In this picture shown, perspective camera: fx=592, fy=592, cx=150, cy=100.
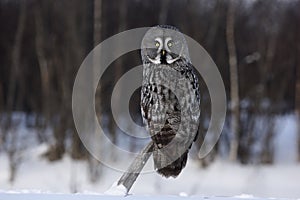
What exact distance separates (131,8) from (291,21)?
2.48 meters

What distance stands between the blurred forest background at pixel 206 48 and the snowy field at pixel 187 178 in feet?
0.63

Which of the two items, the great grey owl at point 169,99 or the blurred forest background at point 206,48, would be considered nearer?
the great grey owl at point 169,99

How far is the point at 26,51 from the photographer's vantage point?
9703mm

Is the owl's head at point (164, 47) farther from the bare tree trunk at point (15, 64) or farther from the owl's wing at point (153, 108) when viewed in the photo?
the bare tree trunk at point (15, 64)

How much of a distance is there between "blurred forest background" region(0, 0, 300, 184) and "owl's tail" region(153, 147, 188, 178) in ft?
17.5

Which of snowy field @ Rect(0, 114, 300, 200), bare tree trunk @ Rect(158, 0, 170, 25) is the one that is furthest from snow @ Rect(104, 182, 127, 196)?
bare tree trunk @ Rect(158, 0, 170, 25)

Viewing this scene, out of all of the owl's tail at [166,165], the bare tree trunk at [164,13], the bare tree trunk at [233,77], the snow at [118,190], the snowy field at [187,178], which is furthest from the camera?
the bare tree trunk at [164,13]

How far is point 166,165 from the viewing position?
9.32 ft

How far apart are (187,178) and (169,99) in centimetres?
545

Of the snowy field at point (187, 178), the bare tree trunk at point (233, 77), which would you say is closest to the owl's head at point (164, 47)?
the snowy field at point (187, 178)

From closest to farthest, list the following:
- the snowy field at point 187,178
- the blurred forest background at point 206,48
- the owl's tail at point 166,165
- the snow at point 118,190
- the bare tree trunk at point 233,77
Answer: the snow at point 118,190 < the owl's tail at point 166,165 < the snowy field at point 187,178 < the blurred forest background at point 206,48 < the bare tree trunk at point 233,77


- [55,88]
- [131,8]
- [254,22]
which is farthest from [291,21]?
[55,88]

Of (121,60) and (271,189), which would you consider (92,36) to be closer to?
(121,60)

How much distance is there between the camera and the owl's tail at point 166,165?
9.32 feet
